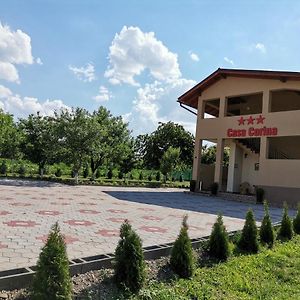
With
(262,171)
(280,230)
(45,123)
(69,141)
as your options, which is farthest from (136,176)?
(280,230)

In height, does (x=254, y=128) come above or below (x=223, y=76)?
below

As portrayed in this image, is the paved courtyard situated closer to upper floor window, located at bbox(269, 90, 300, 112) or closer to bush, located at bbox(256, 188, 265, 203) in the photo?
bush, located at bbox(256, 188, 265, 203)

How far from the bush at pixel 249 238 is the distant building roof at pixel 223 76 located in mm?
12565

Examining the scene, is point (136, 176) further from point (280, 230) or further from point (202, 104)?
point (280, 230)

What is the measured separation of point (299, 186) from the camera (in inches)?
689

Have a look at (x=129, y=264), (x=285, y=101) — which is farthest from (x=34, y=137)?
(x=129, y=264)

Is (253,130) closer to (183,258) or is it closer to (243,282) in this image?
(243,282)

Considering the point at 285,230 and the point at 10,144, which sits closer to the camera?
the point at 285,230

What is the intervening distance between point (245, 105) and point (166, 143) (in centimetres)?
2324

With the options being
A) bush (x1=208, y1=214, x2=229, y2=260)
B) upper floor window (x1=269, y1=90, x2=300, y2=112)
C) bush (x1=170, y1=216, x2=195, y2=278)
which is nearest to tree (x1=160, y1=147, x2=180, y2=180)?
upper floor window (x1=269, y1=90, x2=300, y2=112)

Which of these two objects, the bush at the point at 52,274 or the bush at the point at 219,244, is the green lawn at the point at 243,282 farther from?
the bush at the point at 52,274

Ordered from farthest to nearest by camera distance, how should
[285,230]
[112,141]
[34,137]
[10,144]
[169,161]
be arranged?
[10,144], [112,141], [169,161], [34,137], [285,230]

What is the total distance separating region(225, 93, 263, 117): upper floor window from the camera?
2267 cm

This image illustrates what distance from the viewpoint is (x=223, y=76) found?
21.6 metres
